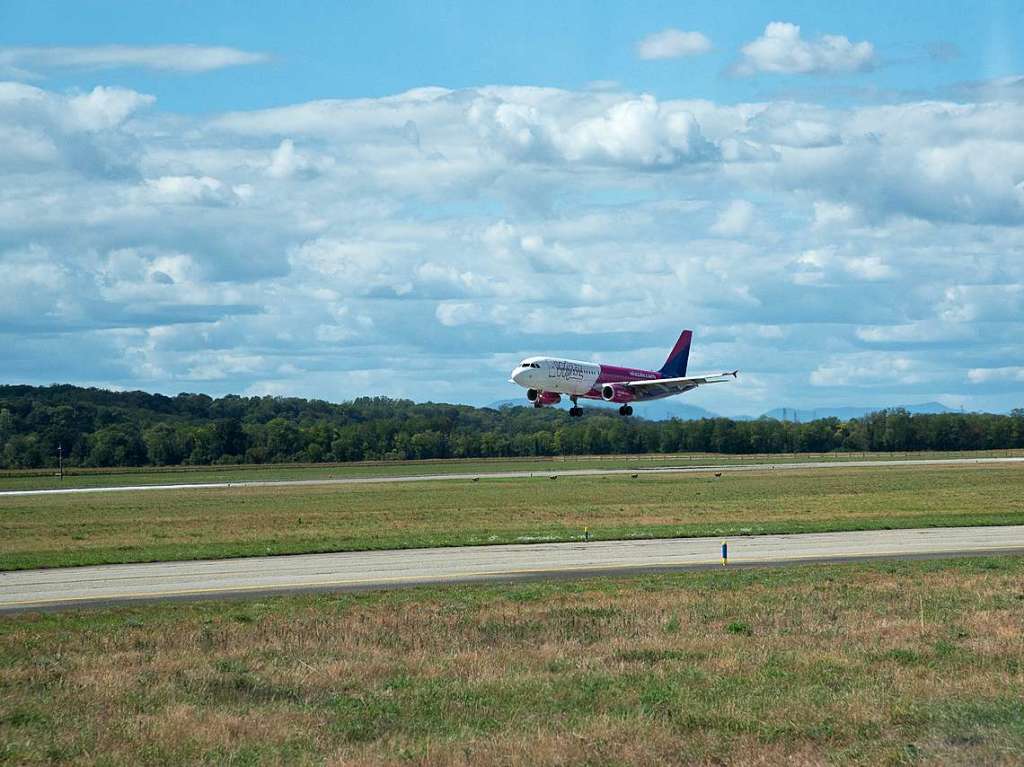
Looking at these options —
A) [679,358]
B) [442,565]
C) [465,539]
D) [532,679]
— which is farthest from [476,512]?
[679,358]

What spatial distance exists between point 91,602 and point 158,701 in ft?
38.9

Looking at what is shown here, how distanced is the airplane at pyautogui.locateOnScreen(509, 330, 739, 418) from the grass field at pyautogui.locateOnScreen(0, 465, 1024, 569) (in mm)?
6441

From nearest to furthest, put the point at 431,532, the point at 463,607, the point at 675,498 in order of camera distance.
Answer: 1. the point at 463,607
2. the point at 431,532
3. the point at 675,498

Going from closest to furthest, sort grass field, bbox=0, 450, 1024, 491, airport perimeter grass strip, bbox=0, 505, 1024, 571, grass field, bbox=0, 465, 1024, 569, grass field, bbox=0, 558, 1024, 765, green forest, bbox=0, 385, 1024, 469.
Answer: grass field, bbox=0, 558, 1024, 765 → airport perimeter grass strip, bbox=0, 505, 1024, 571 → grass field, bbox=0, 465, 1024, 569 → grass field, bbox=0, 450, 1024, 491 → green forest, bbox=0, 385, 1024, 469

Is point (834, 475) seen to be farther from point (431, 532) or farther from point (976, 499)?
point (431, 532)

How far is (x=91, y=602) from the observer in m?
26.5

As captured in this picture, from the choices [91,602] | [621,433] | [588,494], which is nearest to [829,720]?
[91,602]

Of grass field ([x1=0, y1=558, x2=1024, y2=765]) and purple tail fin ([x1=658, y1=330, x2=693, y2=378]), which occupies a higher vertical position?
purple tail fin ([x1=658, y1=330, x2=693, y2=378])

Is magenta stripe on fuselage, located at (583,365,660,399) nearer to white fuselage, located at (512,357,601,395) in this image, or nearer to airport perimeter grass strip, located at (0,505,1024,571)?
white fuselage, located at (512,357,601,395)

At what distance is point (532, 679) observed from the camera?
16.6 metres

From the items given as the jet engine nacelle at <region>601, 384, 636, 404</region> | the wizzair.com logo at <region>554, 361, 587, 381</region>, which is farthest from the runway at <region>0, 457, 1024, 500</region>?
the wizzair.com logo at <region>554, 361, 587, 381</region>

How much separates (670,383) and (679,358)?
56.1 feet

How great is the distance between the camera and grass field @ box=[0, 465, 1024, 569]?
42.8 m

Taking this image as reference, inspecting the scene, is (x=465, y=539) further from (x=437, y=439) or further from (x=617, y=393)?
(x=437, y=439)
